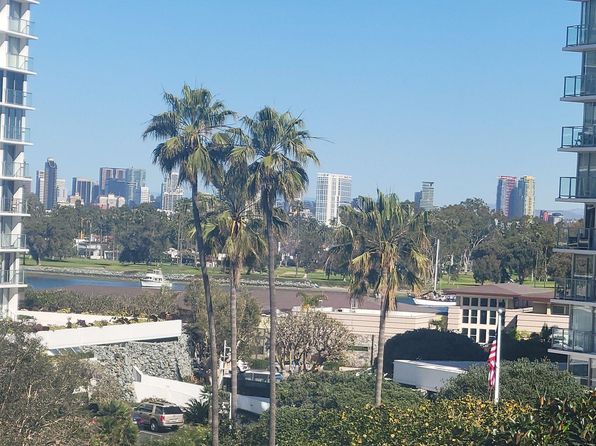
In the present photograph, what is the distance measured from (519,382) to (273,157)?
33.5 ft

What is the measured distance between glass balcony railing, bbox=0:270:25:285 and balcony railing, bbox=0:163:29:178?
14.5 ft

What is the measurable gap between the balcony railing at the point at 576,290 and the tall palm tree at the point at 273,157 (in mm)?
9646

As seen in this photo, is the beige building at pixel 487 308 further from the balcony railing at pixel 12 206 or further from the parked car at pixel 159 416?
the balcony railing at pixel 12 206

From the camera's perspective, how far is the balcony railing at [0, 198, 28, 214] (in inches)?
2124

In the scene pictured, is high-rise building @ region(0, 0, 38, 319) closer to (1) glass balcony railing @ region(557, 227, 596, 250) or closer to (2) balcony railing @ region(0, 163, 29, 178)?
(2) balcony railing @ region(0, 163, 29, 178)

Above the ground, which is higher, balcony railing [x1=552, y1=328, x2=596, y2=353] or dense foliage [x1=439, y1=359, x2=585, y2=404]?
balcony railing [x1=552, y1=328, x2=596, y2=353]

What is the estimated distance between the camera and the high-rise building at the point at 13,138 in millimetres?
53188

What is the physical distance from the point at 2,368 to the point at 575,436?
16.3m

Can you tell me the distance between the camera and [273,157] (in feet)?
120

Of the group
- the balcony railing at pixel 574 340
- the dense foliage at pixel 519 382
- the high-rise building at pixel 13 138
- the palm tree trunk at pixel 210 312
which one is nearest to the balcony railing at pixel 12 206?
the high-rise building at pixel 13 138

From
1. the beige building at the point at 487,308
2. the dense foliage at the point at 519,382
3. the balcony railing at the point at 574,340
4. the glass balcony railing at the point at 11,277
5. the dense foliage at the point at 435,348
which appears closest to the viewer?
the dense foliage at the point at 519,382

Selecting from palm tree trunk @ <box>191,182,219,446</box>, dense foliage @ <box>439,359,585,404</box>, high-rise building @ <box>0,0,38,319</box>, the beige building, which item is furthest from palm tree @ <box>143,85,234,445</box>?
the beige building

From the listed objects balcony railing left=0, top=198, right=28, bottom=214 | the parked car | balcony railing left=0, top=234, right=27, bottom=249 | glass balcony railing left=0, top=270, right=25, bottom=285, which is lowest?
the parked car

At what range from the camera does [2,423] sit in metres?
29.9
